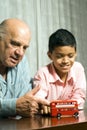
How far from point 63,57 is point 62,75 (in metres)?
0.15

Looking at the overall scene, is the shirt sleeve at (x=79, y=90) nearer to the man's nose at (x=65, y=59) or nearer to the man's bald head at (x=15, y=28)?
the man's nose at (x=65, y=59)

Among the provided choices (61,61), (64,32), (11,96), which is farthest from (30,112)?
(64,32)

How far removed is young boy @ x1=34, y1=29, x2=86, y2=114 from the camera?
1.36 m

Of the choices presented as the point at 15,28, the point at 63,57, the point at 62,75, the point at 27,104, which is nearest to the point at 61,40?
the point at 63,57

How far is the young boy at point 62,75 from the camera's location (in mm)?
1363

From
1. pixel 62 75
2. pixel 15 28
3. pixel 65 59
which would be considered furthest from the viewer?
pixel 62 75

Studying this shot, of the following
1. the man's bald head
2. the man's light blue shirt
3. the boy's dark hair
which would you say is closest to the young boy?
the boy's dark hair

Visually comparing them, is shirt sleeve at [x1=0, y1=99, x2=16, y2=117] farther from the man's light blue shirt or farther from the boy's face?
the boy's face

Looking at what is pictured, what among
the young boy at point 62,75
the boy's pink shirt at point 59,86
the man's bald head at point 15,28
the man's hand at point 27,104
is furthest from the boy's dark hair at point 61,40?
the man's hand at point 27,104

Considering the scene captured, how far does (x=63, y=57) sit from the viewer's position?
1357mm

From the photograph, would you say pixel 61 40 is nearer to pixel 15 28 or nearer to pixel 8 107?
pixel 15 28

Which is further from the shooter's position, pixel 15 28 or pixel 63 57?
pixel 63 57

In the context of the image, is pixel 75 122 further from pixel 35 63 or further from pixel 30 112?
pixel 35 63

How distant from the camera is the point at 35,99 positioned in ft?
3.45
